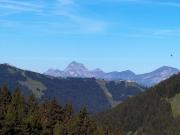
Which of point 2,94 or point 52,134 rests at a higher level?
point 2,94

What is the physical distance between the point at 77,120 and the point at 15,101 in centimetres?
1568

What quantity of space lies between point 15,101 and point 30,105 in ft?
38.2

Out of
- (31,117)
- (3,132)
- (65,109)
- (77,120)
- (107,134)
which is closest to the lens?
(3,132)

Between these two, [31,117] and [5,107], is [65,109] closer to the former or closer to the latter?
[5,107]

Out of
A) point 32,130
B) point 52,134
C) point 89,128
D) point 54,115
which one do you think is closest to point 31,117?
point 32,130

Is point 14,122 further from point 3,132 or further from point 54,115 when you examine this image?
point 54,115

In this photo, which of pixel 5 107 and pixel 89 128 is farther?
pixel 89 128

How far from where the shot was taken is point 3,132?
8544 cm

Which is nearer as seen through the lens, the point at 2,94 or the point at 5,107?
the point at 5,107

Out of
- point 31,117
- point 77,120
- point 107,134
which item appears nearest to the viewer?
point 31,117

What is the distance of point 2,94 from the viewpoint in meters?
115

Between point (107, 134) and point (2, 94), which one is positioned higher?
point (2, 94)

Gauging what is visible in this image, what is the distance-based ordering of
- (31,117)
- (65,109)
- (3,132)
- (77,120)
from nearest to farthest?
(3,132)
(31,117)
(77,120)
(65,109)

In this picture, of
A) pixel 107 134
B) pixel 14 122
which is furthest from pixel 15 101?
pixel 107 134
